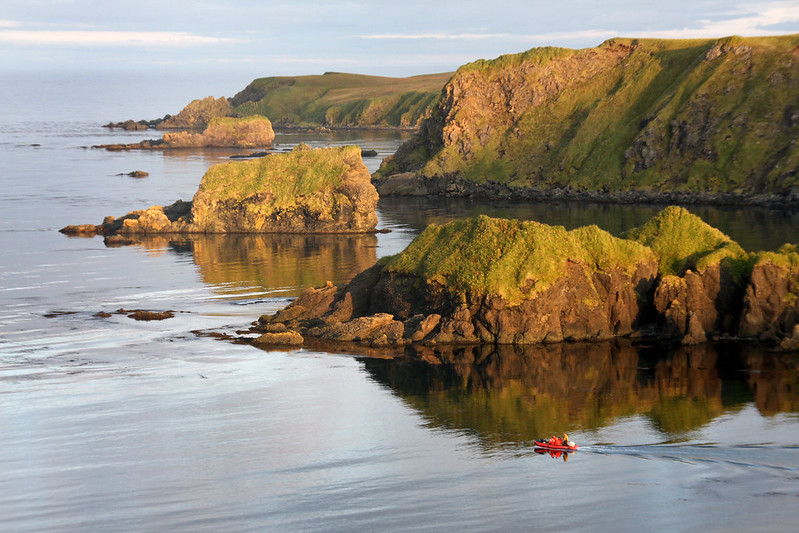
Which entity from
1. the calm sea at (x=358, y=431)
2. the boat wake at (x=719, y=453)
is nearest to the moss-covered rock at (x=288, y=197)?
the calm sea at (x=358, y=431)

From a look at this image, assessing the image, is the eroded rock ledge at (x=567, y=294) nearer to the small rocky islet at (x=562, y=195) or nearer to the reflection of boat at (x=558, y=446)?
the small rocky islet at (x=562, y=195)

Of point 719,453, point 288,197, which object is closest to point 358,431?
point 719,453

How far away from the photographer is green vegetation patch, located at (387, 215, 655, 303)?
55.8 metres

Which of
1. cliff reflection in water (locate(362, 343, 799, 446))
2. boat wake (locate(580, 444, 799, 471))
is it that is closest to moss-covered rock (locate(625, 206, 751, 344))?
cliff reflection in water (locate(362, 343, 799, 446))

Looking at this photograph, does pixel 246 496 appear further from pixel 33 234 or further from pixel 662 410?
pixel 33 234

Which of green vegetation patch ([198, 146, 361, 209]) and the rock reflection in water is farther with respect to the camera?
green vegetation patch ([198, 146, 361, 209])

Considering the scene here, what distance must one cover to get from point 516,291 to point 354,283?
12.1m

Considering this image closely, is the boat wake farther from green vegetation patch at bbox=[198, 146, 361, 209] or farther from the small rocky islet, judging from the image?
green vegetation patch at bbox=[198, 146, 361, 209]

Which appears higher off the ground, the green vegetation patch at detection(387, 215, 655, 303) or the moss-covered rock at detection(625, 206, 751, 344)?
the green vegetation patch at detection(387, 215, 655, 303)

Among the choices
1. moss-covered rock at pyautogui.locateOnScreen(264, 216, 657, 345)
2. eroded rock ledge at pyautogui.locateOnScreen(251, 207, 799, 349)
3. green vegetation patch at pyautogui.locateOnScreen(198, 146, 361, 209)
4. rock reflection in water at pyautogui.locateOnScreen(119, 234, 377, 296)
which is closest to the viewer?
eroded rock ledge at pyautogui.locateOnScreen(251, 207, 799, 349)

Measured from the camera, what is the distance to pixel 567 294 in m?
56.4

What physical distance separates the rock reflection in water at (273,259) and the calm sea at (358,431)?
456 centimetres

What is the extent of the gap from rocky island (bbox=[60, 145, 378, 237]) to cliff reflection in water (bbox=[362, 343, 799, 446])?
177ft

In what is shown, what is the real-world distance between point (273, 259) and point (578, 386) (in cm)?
4589
